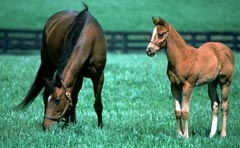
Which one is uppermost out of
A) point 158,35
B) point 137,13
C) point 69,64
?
point 158,35

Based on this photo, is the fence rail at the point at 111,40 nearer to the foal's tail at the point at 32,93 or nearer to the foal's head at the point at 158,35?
the foal's tail at the point at 32,93

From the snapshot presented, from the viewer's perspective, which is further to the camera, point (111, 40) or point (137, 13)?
point (137, 13)

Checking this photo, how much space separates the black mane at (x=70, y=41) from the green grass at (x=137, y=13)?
109 feet

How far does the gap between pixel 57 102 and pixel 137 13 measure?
40.9 m

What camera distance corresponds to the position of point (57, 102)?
8.78 m

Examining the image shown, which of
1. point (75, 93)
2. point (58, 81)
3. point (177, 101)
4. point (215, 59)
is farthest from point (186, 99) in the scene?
point (75, 93)

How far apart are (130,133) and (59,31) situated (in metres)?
2.76

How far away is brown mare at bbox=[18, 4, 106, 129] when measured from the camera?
8797 mm

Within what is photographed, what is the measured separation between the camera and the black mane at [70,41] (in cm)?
903

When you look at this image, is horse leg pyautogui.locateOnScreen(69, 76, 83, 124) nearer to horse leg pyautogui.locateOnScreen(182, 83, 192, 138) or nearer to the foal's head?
the foal's head

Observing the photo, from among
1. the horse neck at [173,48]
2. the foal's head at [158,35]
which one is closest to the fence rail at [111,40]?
the horse neck at [173,48]

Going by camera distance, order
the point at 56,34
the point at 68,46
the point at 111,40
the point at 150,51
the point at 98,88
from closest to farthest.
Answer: the point at 150,51
the point at 68,46
the point at 98,88
the point at 56,34
the point at 111,40

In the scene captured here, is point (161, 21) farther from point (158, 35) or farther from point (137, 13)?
point (137, 13)

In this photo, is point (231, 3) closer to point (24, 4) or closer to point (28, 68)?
point (24, 4)
